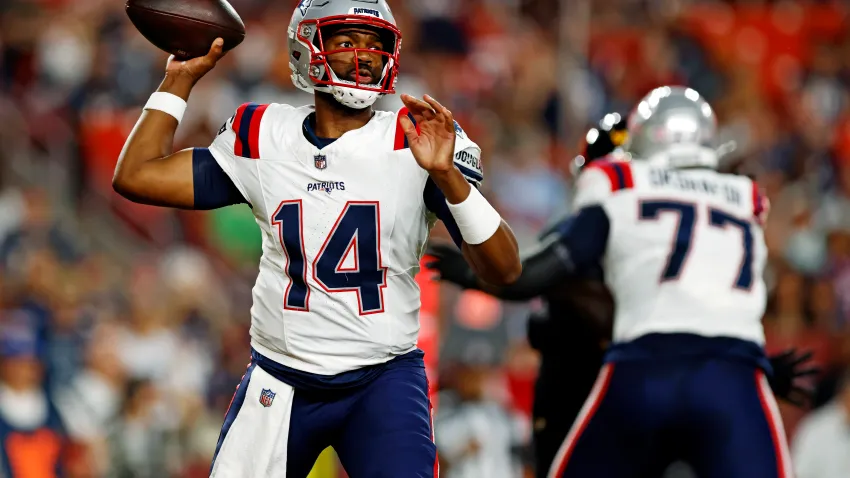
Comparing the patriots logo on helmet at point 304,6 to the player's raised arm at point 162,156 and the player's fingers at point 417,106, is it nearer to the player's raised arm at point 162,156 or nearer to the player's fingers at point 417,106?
the player's raised arm at point 162,156

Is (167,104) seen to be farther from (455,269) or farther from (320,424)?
(455,269)

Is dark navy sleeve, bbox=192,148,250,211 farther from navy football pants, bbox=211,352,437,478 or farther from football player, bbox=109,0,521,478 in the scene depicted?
navy football pants, bbox=211,352,437,478

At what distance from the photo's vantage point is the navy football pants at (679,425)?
418 cm

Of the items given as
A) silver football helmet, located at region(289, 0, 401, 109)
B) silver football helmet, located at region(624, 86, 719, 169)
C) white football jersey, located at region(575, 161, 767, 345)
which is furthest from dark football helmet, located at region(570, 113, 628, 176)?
silver football helmet, located at region(289, 0, 401, 109)

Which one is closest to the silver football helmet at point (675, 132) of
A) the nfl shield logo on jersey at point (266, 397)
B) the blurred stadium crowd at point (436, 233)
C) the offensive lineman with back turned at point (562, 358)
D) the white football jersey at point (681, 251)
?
the white football jersey at point (681, 251)

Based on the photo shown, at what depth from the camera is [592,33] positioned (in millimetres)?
13062

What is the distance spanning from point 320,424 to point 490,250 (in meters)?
0.69

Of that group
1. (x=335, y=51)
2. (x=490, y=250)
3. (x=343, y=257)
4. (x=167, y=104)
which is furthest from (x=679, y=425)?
(x=167, y=104)

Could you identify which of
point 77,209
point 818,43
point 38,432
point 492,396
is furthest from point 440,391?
point 818,43

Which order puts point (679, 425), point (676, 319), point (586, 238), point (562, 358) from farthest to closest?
point (562, 358)
point (586, 238)
point (676, 319)
point (679, 425)

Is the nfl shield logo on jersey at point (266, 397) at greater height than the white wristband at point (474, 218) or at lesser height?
lesser

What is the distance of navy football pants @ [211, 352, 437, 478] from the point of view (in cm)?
360

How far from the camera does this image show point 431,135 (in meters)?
3.47

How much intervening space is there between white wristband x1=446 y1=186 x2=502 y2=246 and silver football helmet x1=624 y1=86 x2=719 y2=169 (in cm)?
145
